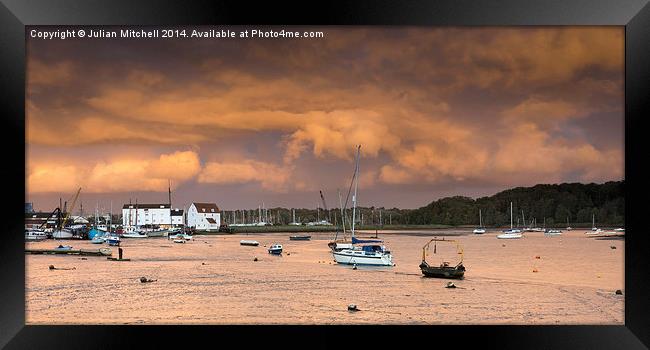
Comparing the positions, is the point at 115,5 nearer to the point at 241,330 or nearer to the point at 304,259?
the point at 241,330

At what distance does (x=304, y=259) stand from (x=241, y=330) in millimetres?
25684

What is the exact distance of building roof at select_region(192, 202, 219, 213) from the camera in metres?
69.4

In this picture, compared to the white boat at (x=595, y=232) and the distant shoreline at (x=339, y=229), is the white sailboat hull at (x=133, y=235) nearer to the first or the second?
the distant shoreline at (x=339, y=229)

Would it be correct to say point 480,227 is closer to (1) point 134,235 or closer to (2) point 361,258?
(1) point 134,235

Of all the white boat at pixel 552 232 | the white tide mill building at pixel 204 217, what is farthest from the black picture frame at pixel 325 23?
the white boat at pixel 552 232

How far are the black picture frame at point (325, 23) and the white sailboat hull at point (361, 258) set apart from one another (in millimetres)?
19698

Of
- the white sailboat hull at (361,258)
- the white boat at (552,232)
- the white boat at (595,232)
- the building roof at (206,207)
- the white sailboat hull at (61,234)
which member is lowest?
the white boat at (552,232)

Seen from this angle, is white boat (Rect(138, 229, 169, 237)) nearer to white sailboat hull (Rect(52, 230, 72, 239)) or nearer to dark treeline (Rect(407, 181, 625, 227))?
white sailboat hull (Rect(52, 230, 72, 239))

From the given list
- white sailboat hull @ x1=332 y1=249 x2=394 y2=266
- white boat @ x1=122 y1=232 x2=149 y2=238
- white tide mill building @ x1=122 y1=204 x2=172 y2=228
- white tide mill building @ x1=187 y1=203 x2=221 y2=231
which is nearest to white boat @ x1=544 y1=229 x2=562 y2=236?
white tide mill building @ x1=187 y1=203 x2=221 y2=231

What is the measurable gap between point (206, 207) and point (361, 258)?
46.8 m

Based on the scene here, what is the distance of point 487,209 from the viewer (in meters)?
70.8

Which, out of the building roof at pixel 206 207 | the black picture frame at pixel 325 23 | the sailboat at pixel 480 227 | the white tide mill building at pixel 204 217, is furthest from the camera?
the building roof at pixel 206 207

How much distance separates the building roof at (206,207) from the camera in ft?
228

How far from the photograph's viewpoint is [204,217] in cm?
7025
